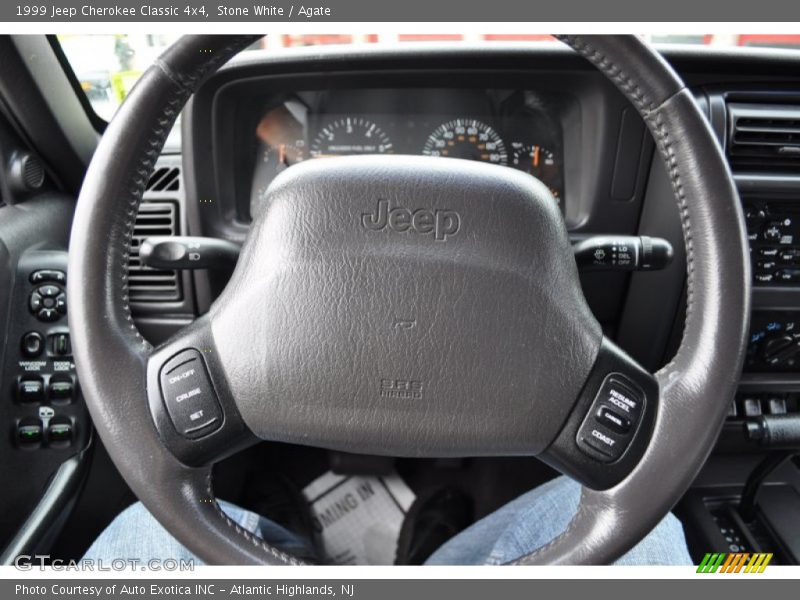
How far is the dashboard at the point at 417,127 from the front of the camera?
53.2 inches

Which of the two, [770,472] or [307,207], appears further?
[770,472]

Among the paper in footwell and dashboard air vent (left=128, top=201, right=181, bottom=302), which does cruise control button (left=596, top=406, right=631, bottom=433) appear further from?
the paper in footwell

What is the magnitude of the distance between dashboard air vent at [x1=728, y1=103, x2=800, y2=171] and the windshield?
0.44 ft

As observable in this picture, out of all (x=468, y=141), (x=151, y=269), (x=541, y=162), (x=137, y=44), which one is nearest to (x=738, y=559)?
(x=541, y=162)

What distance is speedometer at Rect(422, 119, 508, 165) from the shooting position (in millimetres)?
1383

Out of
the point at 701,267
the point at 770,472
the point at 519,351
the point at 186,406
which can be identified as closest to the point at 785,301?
the point at 770,472

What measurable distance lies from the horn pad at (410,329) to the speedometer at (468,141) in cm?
66

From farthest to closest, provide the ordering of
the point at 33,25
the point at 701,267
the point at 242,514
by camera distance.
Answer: the point at 242,514
the point at 33,25
the point at 701,267

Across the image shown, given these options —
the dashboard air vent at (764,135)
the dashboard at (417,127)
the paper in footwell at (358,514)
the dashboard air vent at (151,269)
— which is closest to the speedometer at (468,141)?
the dashboard at (417,127)

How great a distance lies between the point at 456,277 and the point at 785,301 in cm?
91

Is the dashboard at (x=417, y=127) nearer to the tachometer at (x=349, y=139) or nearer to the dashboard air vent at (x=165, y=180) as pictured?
the tachometer at (x=349, y=139)

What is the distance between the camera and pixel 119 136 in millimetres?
711

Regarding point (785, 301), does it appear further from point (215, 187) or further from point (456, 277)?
point (215, 187)

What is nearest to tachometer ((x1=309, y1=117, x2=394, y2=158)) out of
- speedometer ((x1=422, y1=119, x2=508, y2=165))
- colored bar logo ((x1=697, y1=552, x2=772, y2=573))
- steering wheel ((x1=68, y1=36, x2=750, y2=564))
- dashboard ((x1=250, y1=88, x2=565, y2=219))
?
dashboard ((x1=250, y1=88, x2=565, y2=219))
